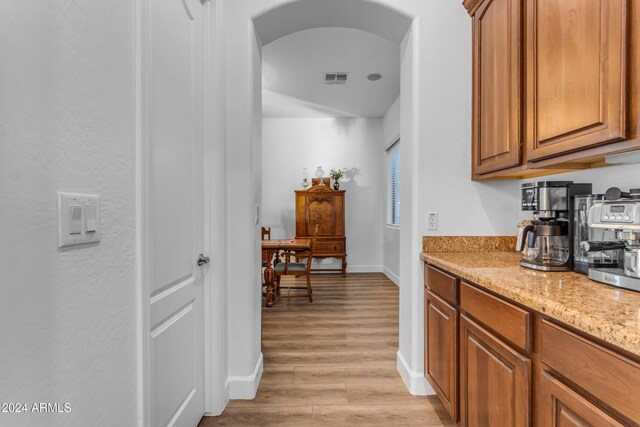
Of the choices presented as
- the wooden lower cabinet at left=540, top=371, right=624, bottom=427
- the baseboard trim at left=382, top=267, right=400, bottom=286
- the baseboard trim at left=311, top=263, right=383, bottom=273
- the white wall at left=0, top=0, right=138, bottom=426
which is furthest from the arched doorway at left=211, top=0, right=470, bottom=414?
the baseboard trim at left=311, top=263, right=383, bottom=273

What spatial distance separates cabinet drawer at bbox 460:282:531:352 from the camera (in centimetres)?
109

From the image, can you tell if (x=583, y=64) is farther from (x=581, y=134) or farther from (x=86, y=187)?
(x=86, y=187)

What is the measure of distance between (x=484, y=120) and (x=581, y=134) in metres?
0.76

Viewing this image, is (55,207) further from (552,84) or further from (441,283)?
(552,84)

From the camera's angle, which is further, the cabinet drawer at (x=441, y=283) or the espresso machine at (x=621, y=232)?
the cabinet drawer at (x=441, y=283)

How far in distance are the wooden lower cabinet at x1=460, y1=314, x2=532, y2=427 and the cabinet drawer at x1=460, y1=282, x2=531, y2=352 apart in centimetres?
4

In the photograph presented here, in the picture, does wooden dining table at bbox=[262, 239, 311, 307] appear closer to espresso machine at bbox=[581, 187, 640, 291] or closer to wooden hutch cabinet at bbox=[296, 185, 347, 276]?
wooden hutch cabinet at bbox=[296, 185, 347, 276]

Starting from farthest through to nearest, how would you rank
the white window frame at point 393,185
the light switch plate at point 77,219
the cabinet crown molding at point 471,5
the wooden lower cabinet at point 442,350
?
the white window frame at point 393,185
the cabinet crown molding at point 471,5
the wooden lower cabinet at point 442,350
the light switch plate at point 77,219

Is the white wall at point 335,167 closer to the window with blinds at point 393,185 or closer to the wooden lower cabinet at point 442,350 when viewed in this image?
the window with blinds at point 393,185

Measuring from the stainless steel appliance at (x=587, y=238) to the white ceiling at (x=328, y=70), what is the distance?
2.72m

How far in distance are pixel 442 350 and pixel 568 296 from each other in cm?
91

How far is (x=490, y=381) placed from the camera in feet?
4.28

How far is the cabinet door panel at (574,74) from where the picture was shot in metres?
1.11

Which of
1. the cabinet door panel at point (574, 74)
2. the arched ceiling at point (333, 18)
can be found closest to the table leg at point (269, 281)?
the arched ceiling at point (333, 18)
